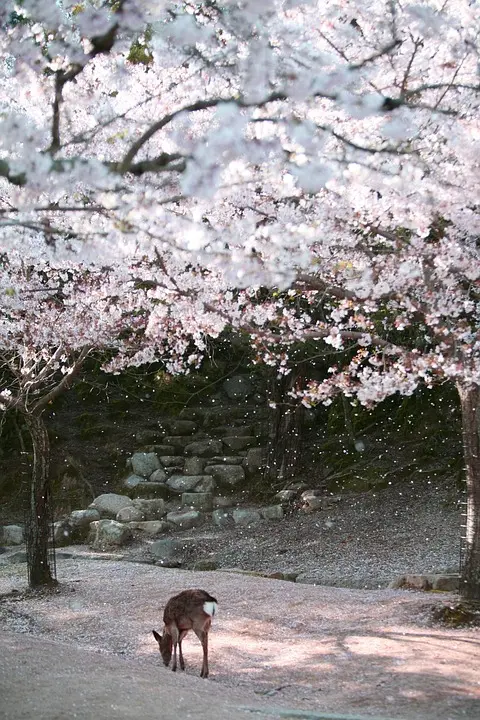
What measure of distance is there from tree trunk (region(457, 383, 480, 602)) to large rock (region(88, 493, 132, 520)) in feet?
21.4

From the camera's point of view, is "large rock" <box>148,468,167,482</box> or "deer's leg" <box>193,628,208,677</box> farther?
"large rock" <box>148,468,167,482</box>

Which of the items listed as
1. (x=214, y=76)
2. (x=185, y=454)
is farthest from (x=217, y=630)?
(x=185, y=454)

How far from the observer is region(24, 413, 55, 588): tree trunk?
26.8 feet

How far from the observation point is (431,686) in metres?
4.67

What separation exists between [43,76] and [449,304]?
3.21 metres

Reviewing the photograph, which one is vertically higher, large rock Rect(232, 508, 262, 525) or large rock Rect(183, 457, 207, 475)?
large rock Rect(183, 457, 207, 475)

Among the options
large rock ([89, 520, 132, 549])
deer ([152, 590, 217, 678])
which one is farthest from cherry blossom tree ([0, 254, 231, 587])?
deer ([152, 590, 217, 678])

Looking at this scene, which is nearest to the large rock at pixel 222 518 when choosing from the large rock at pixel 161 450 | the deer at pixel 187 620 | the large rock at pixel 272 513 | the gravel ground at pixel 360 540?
the gravel ground at pixel 360 540

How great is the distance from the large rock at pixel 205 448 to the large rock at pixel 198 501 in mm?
1425

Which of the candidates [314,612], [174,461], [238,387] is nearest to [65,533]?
[174,461]

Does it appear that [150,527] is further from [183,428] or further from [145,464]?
[183,428]

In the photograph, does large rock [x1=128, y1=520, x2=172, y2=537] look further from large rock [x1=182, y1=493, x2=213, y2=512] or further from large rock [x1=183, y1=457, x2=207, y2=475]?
large rock [x1=183, y1=457, x2=207, y2=475]

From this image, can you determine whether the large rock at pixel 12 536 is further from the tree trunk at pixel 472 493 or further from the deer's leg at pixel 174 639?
the tree trunk at pixel 472 493

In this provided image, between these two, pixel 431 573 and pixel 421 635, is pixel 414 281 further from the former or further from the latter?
pixel 431 573
